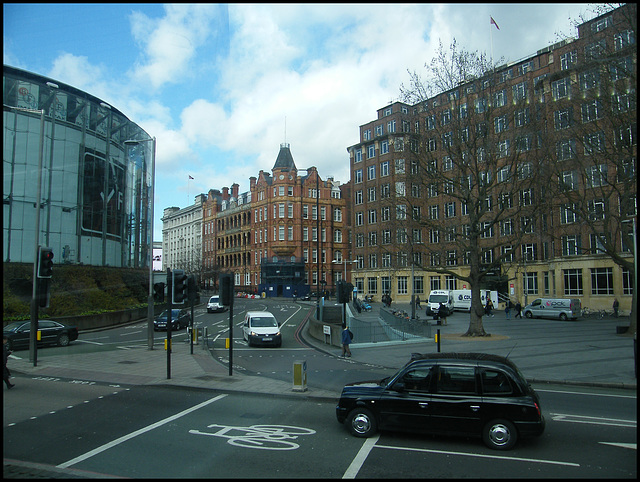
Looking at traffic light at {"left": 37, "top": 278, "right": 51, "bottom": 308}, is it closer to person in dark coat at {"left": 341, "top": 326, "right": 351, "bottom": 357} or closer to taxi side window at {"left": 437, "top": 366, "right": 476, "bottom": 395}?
person in dark coat at {"left": 341, "top": 326, "right": 351, "bottom": 357}

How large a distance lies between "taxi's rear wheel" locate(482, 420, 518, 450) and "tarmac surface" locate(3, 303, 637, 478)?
4.73 metres

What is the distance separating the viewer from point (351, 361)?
19266 millimetres

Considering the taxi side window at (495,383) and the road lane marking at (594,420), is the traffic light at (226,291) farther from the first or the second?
the road lane marking at (594,420)

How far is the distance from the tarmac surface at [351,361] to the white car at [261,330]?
2159 millimetres

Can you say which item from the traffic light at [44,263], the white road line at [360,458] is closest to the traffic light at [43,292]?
the traffic light at [44,263]

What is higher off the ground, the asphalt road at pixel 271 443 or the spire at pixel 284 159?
the spire at pixel 284 159

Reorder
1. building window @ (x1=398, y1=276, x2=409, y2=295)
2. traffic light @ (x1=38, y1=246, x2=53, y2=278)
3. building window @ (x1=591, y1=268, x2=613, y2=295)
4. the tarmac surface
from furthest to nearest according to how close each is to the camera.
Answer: building window @ (x1=398, y1=276, x2=409, y2=295), building window @ (x1=591, y1=268, x2=613, y2=295), traffic light @ (x1=38, y1=246, x2=53, y2=278), the tarmac surface

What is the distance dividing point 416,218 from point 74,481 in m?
22.7

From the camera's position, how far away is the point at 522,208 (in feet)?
87.4

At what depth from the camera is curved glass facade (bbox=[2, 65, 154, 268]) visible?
3192cm

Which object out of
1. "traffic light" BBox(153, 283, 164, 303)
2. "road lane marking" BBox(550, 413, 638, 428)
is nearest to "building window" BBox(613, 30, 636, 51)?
"road lane marking" BBox(550, 413, 638, 428)

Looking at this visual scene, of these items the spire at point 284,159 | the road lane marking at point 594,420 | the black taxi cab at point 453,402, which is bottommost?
the road lane marking at point 594,420

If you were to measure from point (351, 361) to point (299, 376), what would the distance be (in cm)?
731

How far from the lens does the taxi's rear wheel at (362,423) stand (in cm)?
841
